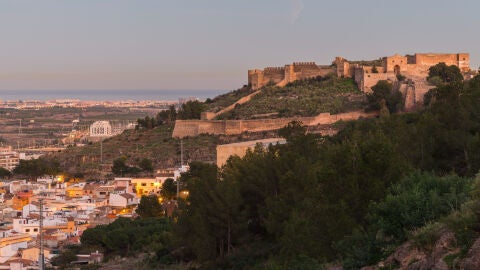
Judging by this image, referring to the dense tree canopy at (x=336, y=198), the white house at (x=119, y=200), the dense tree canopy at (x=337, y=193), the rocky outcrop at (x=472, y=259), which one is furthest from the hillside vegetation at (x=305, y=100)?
the rocky outcrop at (x=472, y=259)

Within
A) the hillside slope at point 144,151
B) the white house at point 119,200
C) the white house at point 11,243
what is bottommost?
the white house at point 11,243

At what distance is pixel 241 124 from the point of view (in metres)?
37.2

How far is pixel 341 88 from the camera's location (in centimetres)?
3981

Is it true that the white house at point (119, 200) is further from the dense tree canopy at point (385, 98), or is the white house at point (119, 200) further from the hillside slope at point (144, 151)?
the dense tree canopy at point (385, 98)

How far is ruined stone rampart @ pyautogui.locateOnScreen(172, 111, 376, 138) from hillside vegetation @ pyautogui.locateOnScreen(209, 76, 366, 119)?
91 cm

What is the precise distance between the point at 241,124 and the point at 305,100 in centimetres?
392

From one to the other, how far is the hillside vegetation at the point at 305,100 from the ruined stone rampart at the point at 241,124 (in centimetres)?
91

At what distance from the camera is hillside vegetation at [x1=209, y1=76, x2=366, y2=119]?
3719cm

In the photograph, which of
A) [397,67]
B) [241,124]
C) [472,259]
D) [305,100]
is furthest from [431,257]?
[397,67]

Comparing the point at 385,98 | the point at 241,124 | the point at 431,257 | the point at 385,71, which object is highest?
the point at 385,71

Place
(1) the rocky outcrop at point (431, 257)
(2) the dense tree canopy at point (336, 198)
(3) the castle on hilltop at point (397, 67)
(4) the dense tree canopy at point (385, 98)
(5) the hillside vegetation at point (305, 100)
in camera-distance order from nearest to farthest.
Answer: (1) the rocky outcrop at point (431, 257), (2) the dense tree canopy at point (336, 198), (4) the dense tree canopy at point (385, 98), (5) the hillside vegetation at point (305, 100), (3) the castle on hilltop at point (397, 67)

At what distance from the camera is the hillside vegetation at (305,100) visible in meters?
37.2

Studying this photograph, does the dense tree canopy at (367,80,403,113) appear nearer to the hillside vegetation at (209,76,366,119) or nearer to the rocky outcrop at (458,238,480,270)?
the hillside vegetation at (209,76,366,119)

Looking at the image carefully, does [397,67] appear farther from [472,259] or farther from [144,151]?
[472,259]
